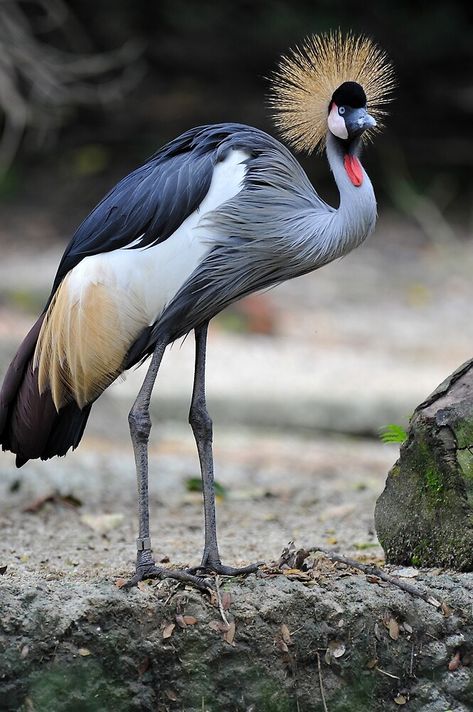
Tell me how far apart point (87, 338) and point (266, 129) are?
35.0 ft

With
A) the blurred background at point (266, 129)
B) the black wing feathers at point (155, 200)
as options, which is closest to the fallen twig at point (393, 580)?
the black wing feathers at point (155, 200)

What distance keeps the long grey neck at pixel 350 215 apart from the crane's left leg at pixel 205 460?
0.50 metres

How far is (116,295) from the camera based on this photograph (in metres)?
3.48

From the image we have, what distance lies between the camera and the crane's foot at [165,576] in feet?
10.6

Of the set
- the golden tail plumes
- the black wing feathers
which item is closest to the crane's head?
the black wing feathers

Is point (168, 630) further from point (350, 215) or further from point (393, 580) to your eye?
point (350, 215)

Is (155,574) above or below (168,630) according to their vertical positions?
above

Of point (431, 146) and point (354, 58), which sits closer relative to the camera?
point (354, 58)

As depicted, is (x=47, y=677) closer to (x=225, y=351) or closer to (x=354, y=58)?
(x=354, y=58)

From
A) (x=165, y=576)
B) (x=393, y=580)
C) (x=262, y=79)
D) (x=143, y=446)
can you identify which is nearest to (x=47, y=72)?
(x=262, y=79)

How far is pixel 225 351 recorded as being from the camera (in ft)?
28.7

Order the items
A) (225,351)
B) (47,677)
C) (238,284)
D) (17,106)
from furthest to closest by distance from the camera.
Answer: (17,106)
(225,351)
(238,284)
(47,677)

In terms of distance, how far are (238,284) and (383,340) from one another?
6168 mm

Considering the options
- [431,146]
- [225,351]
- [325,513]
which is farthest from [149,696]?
[431,146]
